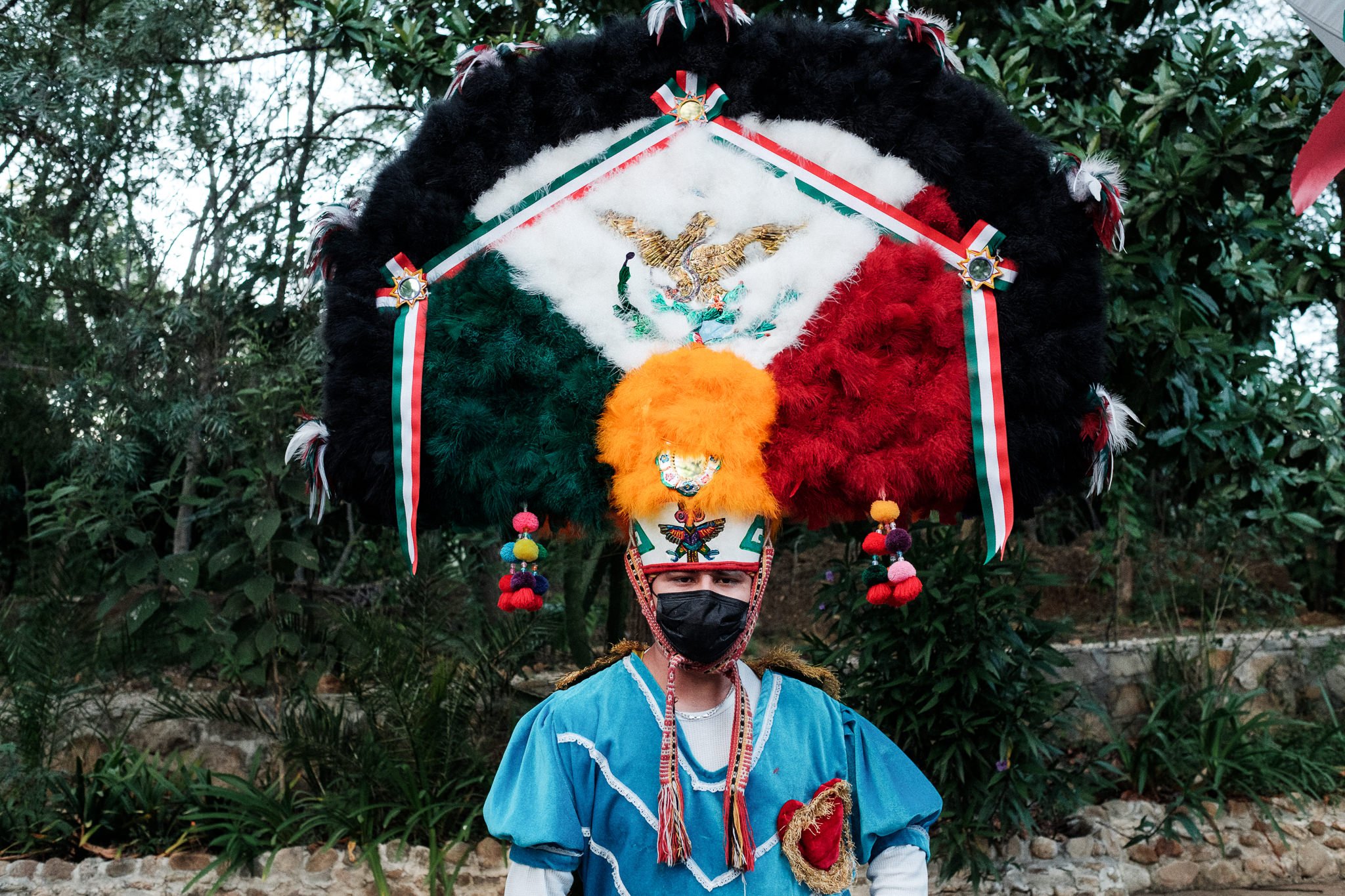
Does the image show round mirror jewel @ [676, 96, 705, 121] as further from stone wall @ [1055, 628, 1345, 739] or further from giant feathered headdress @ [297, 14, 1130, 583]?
stone wall @ [1055, 628, 1345, 739]

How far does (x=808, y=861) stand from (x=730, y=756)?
243 millimetres

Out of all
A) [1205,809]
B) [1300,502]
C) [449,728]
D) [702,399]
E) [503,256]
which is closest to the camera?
[702,399]

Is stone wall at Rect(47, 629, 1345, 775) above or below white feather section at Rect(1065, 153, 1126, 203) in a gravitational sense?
below

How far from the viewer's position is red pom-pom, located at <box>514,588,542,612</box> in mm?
2075

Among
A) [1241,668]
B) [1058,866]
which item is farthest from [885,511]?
[1241,668]

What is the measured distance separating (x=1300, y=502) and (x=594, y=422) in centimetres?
308

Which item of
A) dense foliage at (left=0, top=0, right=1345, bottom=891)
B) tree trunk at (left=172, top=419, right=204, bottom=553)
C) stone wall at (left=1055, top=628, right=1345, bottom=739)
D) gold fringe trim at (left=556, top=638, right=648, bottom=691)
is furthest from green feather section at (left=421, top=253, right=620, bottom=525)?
stone wall at (left=1055, top=628, right=1345, bottom=739)

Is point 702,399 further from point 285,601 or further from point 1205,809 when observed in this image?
point 1205,809

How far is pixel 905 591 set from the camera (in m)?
1.99

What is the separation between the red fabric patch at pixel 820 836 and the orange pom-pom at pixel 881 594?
0.42m

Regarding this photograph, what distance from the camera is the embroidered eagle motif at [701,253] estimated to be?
216 cm

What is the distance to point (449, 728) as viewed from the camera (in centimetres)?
428

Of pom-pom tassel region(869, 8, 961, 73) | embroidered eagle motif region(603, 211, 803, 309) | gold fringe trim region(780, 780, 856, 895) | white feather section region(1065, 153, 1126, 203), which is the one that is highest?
pom-pom tassel region(869, 8, 961, 73)

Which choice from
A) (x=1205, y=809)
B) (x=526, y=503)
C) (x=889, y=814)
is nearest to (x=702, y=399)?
(x=526, y=503)
